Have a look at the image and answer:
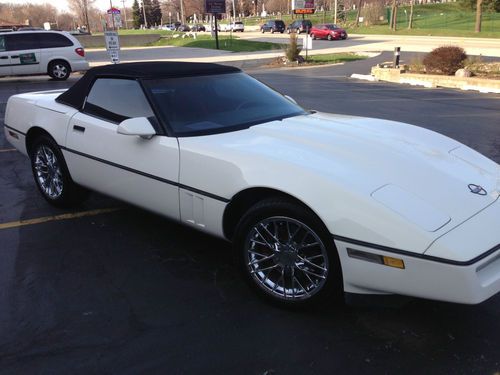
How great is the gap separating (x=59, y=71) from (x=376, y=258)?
17.5 meters

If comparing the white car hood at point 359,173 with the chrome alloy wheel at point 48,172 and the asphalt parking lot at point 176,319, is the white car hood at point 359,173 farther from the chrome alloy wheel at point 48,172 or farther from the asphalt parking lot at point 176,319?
the chrome alloy wheel at point 48,172

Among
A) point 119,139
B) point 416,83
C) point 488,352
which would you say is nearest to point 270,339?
point 488,352

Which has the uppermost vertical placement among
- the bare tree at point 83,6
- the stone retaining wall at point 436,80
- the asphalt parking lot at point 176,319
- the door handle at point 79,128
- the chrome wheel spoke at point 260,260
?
the bare tree at point 83,6

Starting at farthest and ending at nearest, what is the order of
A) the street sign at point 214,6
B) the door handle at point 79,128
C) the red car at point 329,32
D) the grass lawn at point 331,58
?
the red car at point 329,32 → the street sign at point 214,6 → the grass lawn at point 331,58 → the door handle at point 79,128

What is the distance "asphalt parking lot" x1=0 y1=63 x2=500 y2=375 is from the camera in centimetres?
254

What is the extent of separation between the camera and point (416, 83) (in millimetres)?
15727

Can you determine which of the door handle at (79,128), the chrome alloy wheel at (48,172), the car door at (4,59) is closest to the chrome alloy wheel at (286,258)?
the door handle at (79,128)

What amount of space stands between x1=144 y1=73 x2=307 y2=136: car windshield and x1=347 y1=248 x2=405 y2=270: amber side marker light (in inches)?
56.8

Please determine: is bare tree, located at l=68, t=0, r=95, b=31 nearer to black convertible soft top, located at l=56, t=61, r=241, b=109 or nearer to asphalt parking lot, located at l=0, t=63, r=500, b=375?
black convertible soft top, located at l=56, t=61, r=241, b=109

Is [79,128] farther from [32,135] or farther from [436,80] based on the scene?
[436,80]

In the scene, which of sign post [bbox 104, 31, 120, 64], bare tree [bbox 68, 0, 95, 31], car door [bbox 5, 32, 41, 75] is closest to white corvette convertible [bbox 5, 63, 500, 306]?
sign post [bbox 104, 31, 120, 64]

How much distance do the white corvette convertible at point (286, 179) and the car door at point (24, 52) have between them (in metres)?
14.2

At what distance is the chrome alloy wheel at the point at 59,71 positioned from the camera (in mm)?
17438

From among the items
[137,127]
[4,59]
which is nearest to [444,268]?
[137,127]
